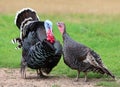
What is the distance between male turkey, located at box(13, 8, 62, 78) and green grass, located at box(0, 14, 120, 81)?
868 millimetres

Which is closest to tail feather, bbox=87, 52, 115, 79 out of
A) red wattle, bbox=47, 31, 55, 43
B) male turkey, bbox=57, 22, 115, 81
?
A: male turkey, bbox=57, 22, 115, 81

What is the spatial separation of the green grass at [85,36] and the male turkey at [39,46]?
87 cm

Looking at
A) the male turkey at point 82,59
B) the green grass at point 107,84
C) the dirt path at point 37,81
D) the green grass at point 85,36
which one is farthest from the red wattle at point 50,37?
the green grass at point 107,84

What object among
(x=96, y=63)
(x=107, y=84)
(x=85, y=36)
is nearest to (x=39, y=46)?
(x=96, y=63)

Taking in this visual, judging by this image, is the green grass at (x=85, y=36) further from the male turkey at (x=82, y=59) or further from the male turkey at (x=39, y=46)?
the male turkey at (x=39, y=46)

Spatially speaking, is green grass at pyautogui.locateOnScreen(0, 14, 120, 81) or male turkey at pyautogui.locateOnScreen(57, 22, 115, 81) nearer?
male turkey at pyautogui.locateOnScreen(57, 22, 115, 81)

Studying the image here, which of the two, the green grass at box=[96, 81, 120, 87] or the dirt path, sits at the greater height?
the dirt path

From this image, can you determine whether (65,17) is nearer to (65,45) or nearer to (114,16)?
(114,16)

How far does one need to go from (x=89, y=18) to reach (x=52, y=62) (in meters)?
10.3

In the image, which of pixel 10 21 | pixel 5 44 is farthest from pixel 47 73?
pixel 10 21

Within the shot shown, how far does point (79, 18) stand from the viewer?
21.1 metres

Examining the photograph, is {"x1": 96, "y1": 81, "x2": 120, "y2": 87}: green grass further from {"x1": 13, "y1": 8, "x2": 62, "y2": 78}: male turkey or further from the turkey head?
the turkey head

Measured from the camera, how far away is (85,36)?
1683 centimetres

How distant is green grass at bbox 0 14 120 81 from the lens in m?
12.7
